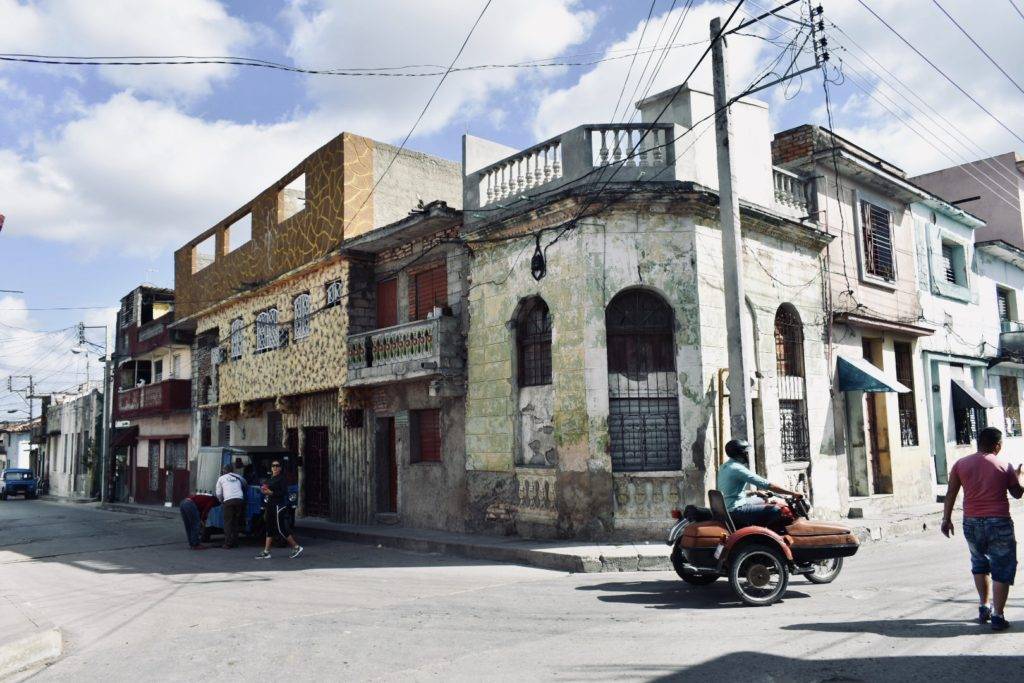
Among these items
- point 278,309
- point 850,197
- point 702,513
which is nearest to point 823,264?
point 850,197

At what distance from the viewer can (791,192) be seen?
15.7 m

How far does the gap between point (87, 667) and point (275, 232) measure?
52.6 feet

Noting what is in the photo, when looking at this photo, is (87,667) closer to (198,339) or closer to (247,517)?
(247,517)

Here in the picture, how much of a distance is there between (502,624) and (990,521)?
4.36 metres

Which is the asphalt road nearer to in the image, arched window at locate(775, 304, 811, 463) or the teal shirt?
the teal shirt

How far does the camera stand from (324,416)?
19.5 m

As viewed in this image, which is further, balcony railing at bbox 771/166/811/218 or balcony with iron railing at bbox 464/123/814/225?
balcony railing at bbox 771/166/811/218

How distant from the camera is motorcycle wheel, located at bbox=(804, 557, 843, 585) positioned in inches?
350

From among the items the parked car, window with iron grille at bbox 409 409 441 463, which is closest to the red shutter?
window with iron grille at bbox 409 409 441 463

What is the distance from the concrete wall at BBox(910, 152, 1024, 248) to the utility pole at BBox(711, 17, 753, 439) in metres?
16.3

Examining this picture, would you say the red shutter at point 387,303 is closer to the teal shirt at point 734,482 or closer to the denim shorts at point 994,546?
the teal shirt at point 734,482

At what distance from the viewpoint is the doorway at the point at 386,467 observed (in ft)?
57.4

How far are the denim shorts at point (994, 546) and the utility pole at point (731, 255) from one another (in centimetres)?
396

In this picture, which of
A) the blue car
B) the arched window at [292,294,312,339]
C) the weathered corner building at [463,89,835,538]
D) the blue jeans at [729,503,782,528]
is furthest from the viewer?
the blue car
